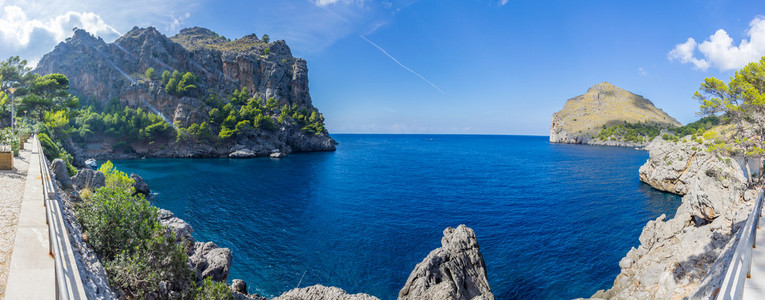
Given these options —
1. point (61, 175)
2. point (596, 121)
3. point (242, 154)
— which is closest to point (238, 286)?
point (61, 175)

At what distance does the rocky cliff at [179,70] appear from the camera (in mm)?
82562

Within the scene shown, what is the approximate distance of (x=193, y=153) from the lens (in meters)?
79.2

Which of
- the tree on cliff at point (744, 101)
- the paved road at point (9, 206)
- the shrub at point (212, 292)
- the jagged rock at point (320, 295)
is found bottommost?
the jagged rock at point (320, 295)

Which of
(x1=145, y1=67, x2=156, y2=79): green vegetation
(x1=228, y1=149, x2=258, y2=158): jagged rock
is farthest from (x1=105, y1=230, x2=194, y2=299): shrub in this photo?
(x1=145, y1=67, x2=156, y2=79): green vegetation

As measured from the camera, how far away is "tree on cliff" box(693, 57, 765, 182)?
17.3 meters

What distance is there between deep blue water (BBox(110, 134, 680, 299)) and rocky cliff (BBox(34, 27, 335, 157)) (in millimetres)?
25304

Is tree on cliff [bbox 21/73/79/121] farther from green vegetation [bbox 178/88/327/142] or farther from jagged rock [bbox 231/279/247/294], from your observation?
jagged rock [bbox 231/279/247/294]

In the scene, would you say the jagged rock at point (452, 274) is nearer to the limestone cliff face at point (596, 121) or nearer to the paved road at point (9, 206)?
the paved road at point (9, 206)

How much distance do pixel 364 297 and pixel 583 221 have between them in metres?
27.6

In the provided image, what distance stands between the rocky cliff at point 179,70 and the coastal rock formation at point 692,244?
81770 mm

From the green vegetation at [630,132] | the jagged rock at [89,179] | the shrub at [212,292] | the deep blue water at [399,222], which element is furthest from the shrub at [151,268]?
the green vegetation at [630,132]

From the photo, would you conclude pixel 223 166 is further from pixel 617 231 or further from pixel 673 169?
pixel 673 169

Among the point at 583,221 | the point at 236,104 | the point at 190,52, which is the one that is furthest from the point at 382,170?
the point at 190,52

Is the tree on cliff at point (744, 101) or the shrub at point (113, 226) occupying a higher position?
the tree on cliff at point (744, 101)
